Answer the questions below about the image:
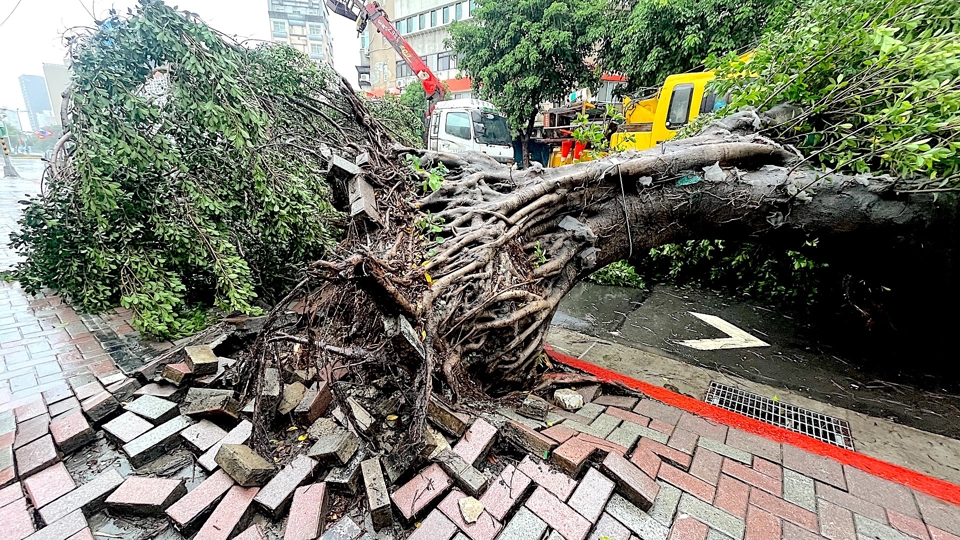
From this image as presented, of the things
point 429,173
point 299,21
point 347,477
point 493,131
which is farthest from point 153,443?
point 299,21

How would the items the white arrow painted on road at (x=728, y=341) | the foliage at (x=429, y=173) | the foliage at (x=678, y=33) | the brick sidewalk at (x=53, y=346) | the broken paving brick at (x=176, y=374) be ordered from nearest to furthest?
the broken paving brick at (x=176, y=374) < the brick sidewalk at (x=53, y=346) < the foliage at (x=429, y=173) < the white arrow painted on road at (x=728, y=341) < the foliage at (x=678, y=33)

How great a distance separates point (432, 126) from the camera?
39.7 ft

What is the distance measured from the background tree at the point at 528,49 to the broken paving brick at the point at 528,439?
1174 centimetres

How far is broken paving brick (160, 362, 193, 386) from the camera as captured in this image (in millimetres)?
2488

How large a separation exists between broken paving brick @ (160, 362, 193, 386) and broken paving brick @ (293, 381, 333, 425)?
2.80 ft

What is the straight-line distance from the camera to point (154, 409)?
2.31m

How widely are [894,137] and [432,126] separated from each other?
1052 cm

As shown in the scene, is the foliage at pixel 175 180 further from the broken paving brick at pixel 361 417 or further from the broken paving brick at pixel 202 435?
the broken paving brick at pixel 361 417

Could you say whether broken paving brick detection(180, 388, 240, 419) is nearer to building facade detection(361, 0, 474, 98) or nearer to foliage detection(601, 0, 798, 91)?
foliage detection(601, 0, 798, 91)

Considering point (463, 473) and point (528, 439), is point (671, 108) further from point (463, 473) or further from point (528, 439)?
point (463, 473)

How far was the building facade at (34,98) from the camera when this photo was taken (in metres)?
40.9

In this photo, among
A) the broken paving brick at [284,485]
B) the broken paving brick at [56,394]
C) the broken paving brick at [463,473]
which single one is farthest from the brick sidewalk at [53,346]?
the broken paving brick at [463,473]

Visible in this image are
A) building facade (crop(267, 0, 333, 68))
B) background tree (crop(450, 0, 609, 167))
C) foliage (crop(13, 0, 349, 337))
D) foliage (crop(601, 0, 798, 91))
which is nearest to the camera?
foliage (crop(13, 0, 349, 337))

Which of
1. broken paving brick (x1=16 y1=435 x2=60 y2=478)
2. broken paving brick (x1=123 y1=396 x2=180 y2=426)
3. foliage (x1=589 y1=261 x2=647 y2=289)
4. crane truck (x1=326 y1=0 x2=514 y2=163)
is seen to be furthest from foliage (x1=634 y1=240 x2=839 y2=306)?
broken paving brick (x1=16 y1=435 x2=60 y2=478)
